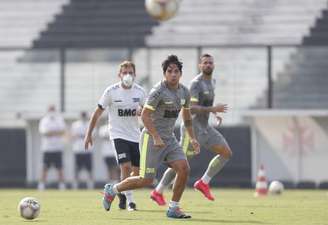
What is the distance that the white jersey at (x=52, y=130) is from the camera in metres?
30.7

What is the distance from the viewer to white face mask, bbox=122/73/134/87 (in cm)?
1769

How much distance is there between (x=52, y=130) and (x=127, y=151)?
13.1m

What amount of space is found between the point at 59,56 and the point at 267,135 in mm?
5996

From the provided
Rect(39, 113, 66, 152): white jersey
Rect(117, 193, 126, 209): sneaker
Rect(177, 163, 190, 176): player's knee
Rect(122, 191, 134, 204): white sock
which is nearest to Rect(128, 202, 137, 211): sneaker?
Rect(122, 191, 134, 204): white sock

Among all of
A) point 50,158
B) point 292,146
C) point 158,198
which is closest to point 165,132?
point 158,198

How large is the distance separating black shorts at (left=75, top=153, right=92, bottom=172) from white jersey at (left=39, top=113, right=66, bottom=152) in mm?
499

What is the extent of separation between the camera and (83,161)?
3102 centimetres

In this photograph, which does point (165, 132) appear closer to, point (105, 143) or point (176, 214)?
point (176, 214)

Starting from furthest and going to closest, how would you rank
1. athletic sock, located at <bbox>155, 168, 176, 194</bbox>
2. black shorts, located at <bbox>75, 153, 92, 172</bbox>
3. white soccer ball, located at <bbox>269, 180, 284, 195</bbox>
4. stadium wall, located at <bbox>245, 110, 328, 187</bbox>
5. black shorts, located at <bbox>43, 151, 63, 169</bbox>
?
black shorts, located at <bbox>75, 153, 92, 172</bbox>
black shorts, located at <bbox>43, 151, 63, 169</bbox>
stadium wall, located at <bbox>245, 110, 328, 187</bbox>
white soccer ball, located at <bbox>269, 180, 284, 195</bbox>
athletic sock, located at <bbox>155, 168, 176, 194</bbox>

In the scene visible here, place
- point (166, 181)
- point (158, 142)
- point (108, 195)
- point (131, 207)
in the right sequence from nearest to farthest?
1. point (158, 142)
2. point (108, 195)
3. point (131, 207)
4. point (166, 181)

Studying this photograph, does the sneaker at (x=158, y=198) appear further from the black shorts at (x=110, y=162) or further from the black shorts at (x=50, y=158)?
the black shorts at (x=50, y=158)

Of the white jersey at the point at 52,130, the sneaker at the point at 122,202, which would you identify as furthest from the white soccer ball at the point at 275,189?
the white jersey at the point at 52,130

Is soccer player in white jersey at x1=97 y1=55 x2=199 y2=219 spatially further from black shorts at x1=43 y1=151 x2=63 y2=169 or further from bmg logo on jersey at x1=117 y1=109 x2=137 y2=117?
black shorts at x1=43 y1=151 x2=63 y2=169

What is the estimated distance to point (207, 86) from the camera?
1961 cm
